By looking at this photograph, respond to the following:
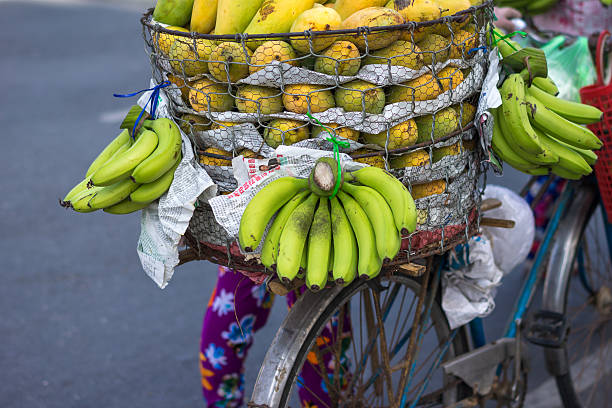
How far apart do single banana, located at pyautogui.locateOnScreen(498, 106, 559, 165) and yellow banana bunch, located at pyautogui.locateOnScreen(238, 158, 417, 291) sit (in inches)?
18.8

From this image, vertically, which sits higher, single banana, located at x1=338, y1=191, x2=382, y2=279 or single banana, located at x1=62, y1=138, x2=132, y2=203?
single banana, located at x1=62, y1=138, x2=132, y2=203

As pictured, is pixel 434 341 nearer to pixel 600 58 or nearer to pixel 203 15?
pixel 600 58

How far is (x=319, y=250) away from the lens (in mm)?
1431

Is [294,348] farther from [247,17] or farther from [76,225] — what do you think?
[76,225]

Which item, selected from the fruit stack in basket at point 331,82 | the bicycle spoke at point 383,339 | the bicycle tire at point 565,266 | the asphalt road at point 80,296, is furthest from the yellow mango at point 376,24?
the asphalt road at point 80,296

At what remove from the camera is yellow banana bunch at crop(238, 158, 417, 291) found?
141 cm

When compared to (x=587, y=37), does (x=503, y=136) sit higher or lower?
lower

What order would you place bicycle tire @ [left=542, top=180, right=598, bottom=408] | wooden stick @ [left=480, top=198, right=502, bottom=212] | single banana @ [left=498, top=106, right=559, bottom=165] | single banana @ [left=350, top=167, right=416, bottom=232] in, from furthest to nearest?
bicycle tire @ [left=542, top=180, right=598, bottom=408], wooden stick @ [left=480, top=198, right=502, bottom=212], single banana @ [left=498, top=106, right=559, bottom=165], single banana @ [left=350, top=167, right=416, bottom=232]

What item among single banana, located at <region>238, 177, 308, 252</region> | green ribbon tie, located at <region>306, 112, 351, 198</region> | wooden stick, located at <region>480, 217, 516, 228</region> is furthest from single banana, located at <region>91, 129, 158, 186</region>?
wooden stick, located at <region>480, 217, 516, 228</region>

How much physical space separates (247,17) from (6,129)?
208 inches

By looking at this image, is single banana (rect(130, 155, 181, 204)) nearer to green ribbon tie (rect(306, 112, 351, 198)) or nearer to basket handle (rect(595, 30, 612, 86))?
green ribbon tie (rect(306, 112, 351, 198))

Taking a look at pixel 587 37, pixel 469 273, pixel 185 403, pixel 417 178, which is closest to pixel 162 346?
pixel 185 403

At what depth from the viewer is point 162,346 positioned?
3355 mm

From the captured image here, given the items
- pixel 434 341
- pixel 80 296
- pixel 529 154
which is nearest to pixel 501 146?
pixel 529 154
